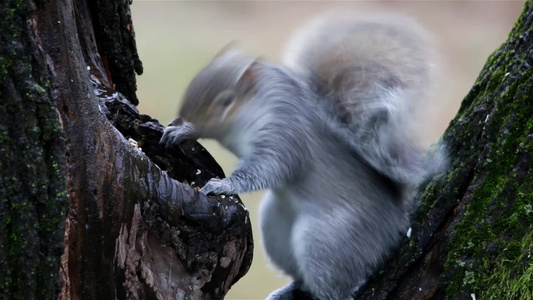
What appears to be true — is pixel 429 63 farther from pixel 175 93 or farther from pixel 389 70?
pixel 175 93

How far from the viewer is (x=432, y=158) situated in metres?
1.78

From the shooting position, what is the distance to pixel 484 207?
4.84 ft

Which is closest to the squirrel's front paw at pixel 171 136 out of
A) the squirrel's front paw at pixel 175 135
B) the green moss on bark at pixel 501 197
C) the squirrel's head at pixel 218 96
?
the squirrel's front paw at pixel 175 135

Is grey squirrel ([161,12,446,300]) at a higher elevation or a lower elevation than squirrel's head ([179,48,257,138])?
lower

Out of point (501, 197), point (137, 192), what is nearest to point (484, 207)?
point (501, 197)

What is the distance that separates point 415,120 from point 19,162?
107cm

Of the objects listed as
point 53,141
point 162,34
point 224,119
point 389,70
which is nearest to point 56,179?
point 53,141

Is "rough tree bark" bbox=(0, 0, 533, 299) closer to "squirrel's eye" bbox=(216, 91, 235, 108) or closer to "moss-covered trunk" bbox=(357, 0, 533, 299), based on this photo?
"moss-covered trunk" bbox=(357, 0, 533, 299)

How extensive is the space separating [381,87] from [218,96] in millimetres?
460

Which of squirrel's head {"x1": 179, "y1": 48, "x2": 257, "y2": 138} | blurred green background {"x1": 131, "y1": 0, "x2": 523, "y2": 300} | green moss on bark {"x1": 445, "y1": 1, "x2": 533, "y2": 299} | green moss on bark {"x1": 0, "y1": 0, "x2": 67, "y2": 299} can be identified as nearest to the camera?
green moss on bark {"x1": 0, "y1": 0, "x2": 67, "y2": 299}

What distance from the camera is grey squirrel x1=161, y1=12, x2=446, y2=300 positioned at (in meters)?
1.81

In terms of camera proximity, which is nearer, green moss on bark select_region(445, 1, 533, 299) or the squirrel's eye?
green moss on bark select_region(445, 1, 533, 299)

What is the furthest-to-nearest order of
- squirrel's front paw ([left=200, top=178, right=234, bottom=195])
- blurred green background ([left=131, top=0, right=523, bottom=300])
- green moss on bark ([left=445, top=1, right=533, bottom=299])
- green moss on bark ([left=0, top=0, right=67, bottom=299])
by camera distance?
blurred green background ([left=131, top=0, right=523, bottom=300]), squirrel's front paw ([left=200, top=178, right=234, bottom=195]), green moss on bark ([left=445, top=1, right=533, bottom=299]), green moss on bark ([left=0, top=0, right=67, bottom=299])

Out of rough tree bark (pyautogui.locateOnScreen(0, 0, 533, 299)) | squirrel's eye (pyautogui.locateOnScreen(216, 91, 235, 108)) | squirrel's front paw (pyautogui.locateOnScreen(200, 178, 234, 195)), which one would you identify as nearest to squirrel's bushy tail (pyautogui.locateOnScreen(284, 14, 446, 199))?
rough tree bark (pyautogui.locateOnScreen(0, 0, 533, 299))
